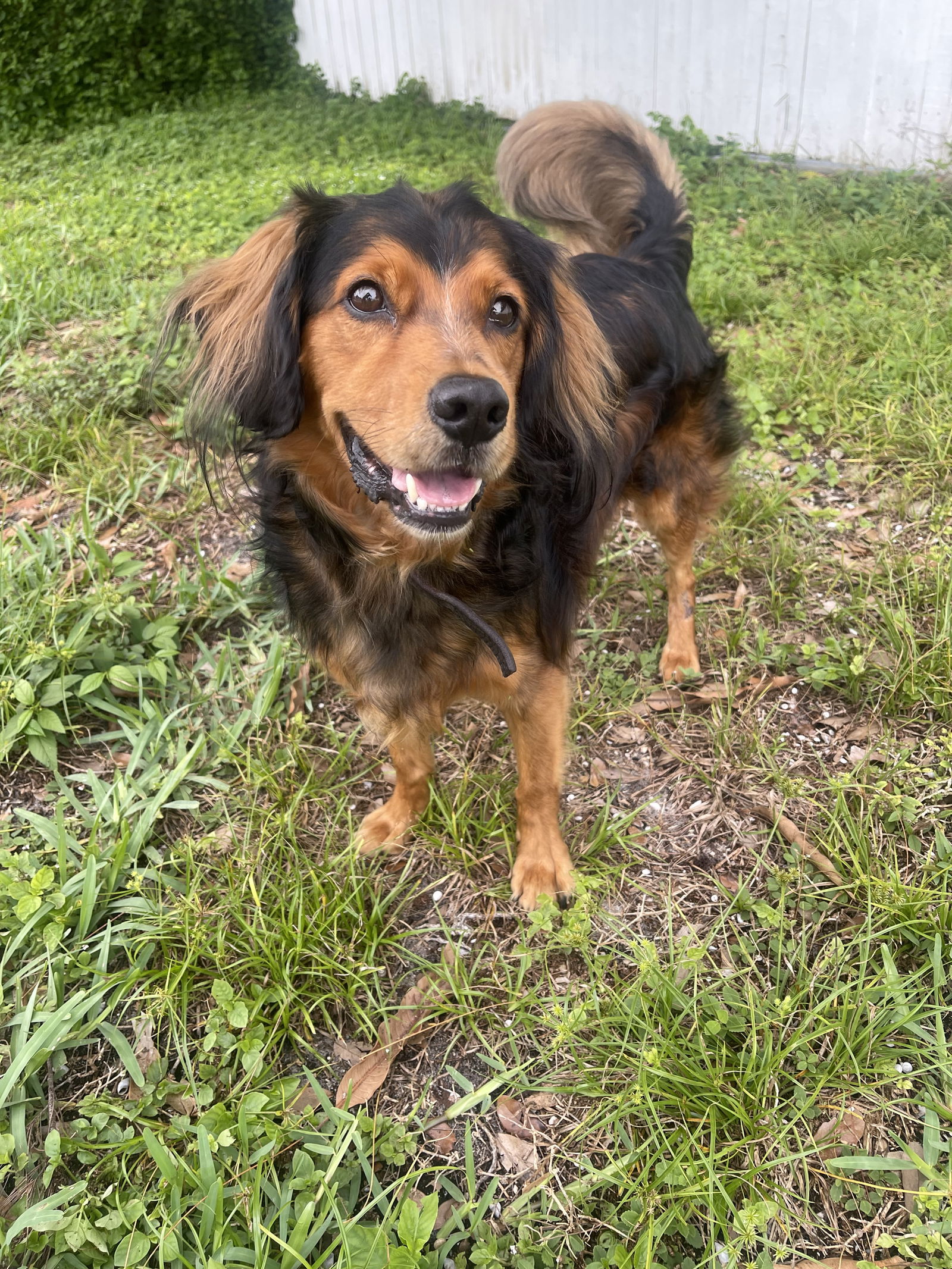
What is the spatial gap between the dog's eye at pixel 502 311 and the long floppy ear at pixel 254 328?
0.47 m

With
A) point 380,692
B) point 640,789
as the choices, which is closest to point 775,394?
point 640,789

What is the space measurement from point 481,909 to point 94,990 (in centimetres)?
105

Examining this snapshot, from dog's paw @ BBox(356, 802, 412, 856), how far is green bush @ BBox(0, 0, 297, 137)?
10456 mm

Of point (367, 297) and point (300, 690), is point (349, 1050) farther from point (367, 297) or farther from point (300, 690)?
point (367, 297)

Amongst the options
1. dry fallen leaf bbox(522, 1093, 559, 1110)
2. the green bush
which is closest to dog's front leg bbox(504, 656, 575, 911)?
dry fallen leaf bbox(522, 1093, 559, 1110)

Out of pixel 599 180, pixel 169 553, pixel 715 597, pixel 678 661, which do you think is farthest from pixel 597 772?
pixel 599 180

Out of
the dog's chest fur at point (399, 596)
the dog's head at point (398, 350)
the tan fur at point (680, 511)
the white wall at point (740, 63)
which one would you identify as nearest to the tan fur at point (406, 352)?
the dog's head at point (398, 350)

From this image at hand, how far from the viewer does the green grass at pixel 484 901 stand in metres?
1.73

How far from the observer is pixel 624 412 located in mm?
2670

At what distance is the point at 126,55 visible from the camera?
10141 mm

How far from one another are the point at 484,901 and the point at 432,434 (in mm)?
1434

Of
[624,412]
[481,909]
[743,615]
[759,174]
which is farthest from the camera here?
[759,174]

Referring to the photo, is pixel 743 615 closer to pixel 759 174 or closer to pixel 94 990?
pixel 94 990

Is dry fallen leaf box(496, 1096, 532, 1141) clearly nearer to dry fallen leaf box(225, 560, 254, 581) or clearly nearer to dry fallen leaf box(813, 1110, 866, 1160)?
dry fallen leaf box(813, 1110, 866, 1160)
